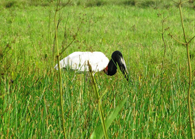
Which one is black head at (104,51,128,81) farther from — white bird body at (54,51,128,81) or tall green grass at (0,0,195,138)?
tall green grass at (0,0,195,138)

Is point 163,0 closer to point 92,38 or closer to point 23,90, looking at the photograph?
point 92,38

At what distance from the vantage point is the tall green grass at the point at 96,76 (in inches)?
48.2

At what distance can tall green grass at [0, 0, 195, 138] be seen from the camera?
4.01 feet

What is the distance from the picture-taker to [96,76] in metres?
2.20

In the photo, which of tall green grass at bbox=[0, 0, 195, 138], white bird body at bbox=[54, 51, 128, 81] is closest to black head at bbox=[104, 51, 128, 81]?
white bird body at bbox=[54, 51, 128, 81]

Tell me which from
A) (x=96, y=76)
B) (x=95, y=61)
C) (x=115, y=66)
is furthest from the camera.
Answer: (x=115, y=66)

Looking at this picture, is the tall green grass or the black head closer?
the tall green grass

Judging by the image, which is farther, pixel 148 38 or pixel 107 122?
pixel 148 38

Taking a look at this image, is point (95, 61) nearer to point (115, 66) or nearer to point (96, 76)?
point (115, 66)

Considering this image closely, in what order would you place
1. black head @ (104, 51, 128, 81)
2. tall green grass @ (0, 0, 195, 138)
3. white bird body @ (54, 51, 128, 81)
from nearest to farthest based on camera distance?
tall green grass @ (0, 0, 195, 138), white bird body @ (54, 51, 128, 81), black head @ (104, 51, 128, 81)

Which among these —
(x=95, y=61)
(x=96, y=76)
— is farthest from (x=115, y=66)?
(x=96, y=76)

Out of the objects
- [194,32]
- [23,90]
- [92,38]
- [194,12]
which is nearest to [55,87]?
[23,90]

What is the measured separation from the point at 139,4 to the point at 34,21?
373cm

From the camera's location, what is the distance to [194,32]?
16.7 feet
